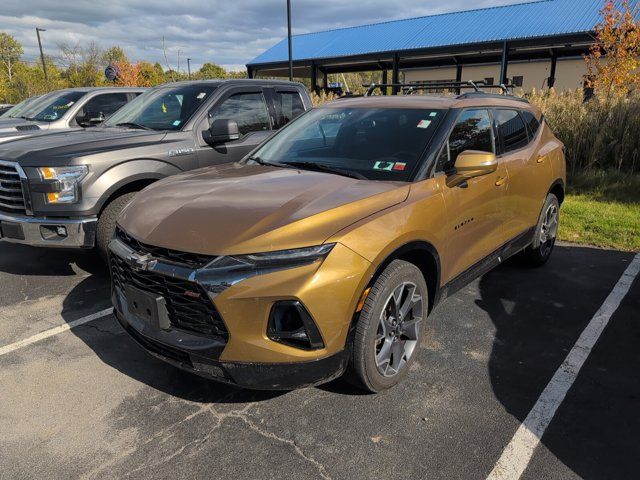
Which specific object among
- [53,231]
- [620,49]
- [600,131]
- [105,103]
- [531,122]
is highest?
[620,49]

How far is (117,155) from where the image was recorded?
4.61 m

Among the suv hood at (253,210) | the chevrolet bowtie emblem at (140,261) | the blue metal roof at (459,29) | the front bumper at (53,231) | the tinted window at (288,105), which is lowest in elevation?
the front bumper at (53,231)

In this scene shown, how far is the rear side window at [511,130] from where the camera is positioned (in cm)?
421

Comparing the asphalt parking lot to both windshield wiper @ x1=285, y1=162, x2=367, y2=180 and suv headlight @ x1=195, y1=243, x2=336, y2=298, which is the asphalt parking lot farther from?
windshield wiper @ x1=285, y1=162, x2=367, y2=180

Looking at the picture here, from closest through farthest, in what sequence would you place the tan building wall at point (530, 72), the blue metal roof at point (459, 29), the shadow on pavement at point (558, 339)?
the shadow on pavement at point (558, 339) → the blue metal roof at point (459, 29) → the tan building wall at point (530, 72)

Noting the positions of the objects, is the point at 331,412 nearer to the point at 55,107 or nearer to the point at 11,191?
the point at 11,191

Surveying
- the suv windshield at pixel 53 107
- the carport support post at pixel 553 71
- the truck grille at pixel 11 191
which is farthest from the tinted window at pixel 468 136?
the carport support post at pixel 553 71

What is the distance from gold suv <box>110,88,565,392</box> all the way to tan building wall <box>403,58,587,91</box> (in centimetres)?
2669

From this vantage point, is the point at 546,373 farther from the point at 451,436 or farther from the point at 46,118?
the point at 46,118

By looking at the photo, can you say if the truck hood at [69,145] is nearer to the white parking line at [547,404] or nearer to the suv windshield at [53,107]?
the suv windshield at [53,107]

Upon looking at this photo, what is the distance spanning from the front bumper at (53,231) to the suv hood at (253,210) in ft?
4.53

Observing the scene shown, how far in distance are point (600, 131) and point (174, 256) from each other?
374 inches

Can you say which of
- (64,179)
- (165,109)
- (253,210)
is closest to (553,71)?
(165,109)

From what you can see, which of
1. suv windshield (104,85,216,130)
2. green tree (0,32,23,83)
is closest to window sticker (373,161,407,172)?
suv windshield (104,85,216,130)
